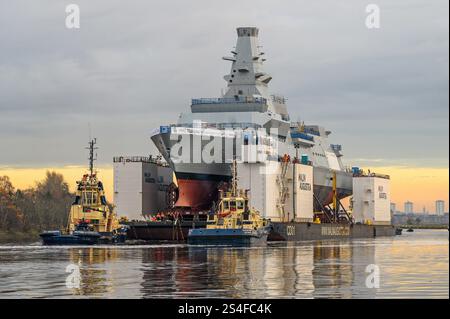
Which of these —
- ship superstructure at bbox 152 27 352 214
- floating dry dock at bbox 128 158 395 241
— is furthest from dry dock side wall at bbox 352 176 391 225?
floating dry dock at bbox 128 158 395 241

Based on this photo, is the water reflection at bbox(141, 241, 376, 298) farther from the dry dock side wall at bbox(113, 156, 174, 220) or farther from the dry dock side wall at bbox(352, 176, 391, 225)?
the dry dock side wall at bbox(352, 176, 391, 225)

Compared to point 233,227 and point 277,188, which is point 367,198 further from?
point 233,227

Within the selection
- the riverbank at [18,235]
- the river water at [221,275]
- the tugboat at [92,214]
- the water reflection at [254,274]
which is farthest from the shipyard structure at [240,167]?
the river water at [221,275]

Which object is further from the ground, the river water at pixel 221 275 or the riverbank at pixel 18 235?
the riverbank at pixel 18 235

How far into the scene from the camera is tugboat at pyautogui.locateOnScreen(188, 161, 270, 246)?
8400cm

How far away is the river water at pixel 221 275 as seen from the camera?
41469 mm

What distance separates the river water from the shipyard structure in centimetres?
3241

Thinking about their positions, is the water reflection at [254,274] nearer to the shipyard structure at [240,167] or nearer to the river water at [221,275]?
→ the river water at [221,275]

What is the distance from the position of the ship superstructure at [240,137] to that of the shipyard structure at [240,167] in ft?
0.36

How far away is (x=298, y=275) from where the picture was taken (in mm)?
51000

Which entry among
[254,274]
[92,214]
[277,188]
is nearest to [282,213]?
[277,188]
